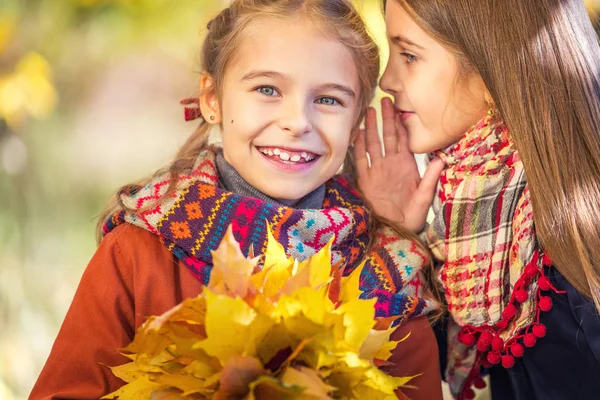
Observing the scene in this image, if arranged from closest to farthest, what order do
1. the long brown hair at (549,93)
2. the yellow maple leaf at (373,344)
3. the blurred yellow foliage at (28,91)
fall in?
1. the yellow maple leaf at (373,344)
2. the long brown hair at (549,93)
3. the blurred yellow foliage at (28,91)

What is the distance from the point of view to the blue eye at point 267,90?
1.52 m

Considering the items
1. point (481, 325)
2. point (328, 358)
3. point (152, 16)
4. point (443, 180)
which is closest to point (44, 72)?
point (152, 16)

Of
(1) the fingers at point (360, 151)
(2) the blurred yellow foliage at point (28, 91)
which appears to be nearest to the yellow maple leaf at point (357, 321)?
(1) the fingers at point (360, 151)

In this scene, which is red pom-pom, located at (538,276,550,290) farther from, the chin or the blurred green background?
the blurred green background

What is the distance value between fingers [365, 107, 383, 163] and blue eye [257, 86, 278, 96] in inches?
12.6

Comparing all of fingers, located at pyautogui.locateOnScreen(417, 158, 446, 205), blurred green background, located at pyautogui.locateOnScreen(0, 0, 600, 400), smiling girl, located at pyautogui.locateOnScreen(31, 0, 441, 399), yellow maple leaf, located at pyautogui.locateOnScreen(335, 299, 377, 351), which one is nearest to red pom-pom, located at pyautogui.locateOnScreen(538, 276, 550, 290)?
smiling girl, located at pyautogui.locateOnScreen(31, 0, 441, 399)

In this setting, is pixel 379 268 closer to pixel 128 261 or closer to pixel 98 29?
pixel 128 261

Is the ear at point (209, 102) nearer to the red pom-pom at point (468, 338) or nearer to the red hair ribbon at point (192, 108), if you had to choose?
the red hair ribbon at point (192, 108)

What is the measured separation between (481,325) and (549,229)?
0.81ft

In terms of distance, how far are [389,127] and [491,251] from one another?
39cm

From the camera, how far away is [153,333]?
1067mm

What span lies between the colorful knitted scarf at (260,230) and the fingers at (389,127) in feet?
0.75

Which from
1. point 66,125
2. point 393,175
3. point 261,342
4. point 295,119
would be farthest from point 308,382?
point 66,125

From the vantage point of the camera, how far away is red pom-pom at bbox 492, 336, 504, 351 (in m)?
1.54
